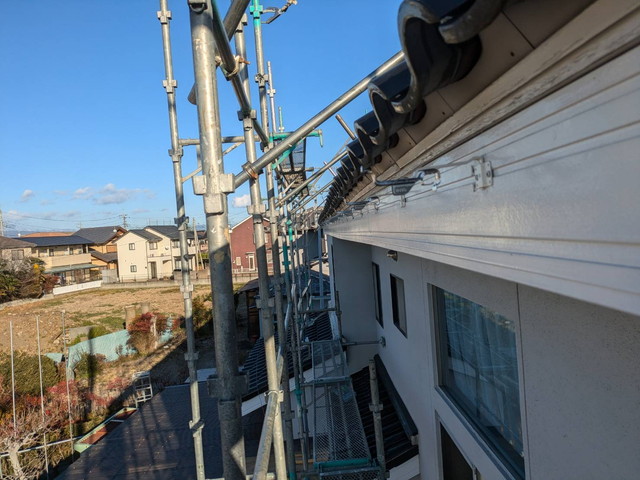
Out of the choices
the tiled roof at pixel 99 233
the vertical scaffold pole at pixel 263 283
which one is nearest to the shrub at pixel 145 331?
the vertical scaffold pole at pixel 263 283

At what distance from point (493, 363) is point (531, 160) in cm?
170

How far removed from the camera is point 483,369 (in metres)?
2.52

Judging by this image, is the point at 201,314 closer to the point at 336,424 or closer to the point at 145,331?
the point at 145,331

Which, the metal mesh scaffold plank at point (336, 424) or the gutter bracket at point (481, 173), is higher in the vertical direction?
the gutter bracket at point (481, 173)

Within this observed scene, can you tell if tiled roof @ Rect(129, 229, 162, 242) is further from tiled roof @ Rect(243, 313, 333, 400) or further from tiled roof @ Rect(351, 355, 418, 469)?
tiled roof @ Rect(351, 355, 418, 469)

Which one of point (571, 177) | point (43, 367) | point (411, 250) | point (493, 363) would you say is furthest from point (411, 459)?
point (43, 367)

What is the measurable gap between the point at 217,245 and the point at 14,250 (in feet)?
113

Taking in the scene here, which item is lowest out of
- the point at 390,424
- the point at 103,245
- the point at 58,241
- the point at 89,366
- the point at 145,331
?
the point at 89,366

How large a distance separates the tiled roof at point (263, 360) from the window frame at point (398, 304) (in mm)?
2180

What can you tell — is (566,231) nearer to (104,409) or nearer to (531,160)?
(531,160)

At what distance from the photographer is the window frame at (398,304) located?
183 inches

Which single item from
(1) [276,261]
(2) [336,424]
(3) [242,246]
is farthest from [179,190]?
(3) [242,246]

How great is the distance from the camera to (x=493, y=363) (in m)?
2.35

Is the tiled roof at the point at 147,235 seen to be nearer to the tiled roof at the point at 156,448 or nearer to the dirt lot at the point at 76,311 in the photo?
the dirt lot at the point at 76,311
